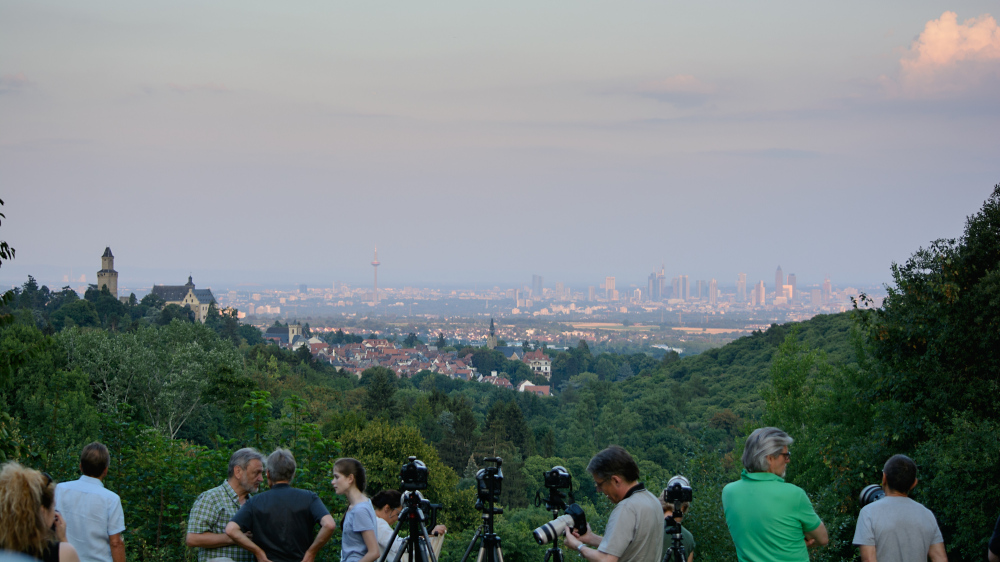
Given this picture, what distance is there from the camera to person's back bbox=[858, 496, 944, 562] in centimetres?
341

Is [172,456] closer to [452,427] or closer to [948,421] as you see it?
[948,421]

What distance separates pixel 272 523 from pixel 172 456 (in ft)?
16.4

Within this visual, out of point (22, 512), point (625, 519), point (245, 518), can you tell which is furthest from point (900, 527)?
point (22, 512)

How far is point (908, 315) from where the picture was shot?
41.1ft

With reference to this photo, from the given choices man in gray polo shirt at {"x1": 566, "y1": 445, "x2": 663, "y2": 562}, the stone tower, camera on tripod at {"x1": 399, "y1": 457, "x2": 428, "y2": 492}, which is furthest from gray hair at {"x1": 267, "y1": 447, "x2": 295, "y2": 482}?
the stone tower

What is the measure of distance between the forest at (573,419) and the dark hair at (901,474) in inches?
169

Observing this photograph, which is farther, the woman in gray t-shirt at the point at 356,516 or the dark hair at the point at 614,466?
the woman in gray t-shirt at the point at 356,516

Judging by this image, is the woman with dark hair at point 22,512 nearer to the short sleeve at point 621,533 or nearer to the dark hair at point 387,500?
the short sleeve at point 621,533

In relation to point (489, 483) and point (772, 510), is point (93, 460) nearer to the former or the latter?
point (489, 483)

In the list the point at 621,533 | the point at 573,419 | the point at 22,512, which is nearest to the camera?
the point at 22,512

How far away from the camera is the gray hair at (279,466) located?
152 inches

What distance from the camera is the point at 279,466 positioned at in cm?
386

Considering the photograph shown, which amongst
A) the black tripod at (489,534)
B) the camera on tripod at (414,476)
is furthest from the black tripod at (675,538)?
the camera on tripod at (414,476)

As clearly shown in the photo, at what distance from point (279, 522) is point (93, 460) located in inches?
40.3
